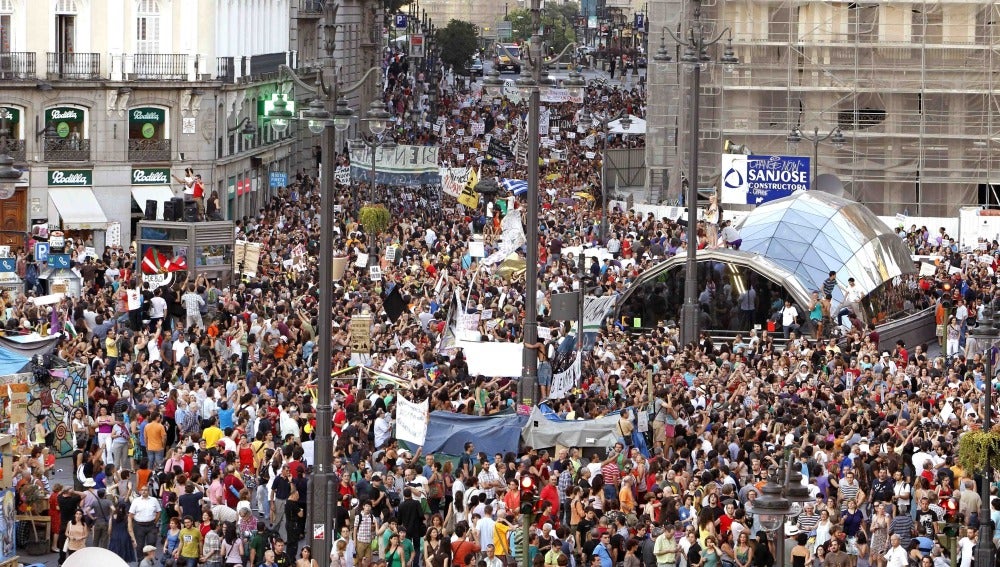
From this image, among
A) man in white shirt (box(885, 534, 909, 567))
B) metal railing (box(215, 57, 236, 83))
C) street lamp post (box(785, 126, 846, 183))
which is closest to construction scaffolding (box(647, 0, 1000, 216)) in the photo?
street lamp post (box(785, 126, 846, 183))

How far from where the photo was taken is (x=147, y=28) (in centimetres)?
5969

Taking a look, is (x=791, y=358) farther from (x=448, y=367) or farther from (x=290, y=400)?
(x=290, y=400)

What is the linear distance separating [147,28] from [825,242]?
23932 millimetres

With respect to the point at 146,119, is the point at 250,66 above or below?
above

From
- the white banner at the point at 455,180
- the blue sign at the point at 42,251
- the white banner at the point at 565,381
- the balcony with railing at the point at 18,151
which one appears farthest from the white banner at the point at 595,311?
the balcony with railing at the point at 18,151

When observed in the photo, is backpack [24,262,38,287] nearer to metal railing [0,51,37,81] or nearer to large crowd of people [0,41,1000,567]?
large crowd of people [0,41,1000,567]

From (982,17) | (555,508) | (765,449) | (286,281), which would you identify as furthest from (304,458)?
(982,17)

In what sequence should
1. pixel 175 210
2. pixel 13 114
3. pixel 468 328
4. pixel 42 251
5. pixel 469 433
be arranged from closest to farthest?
pixel 469 433 → pixel 468 328 → pixel 42 251 → pixel 175 210 → pixel 13 114

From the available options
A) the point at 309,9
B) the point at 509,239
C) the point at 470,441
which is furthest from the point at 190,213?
the point at 309,9

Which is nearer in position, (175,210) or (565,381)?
(565,381)

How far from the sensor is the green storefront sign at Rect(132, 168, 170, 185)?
58.8m

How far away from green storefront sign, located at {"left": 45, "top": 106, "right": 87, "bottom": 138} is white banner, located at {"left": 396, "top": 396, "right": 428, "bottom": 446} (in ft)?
109

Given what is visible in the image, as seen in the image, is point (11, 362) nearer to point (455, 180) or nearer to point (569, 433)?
point (569, 433)

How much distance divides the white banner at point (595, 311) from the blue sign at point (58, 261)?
9.54 meters
